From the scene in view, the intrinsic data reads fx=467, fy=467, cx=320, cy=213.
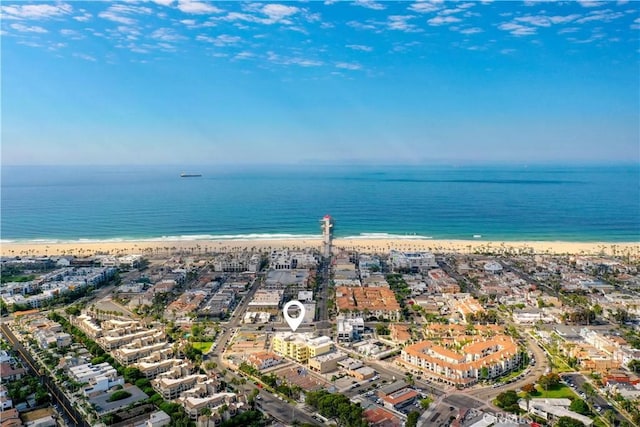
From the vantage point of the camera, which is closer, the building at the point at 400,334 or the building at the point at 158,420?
the building at the point at 158,420

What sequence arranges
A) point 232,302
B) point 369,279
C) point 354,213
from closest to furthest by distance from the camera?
point 232,302 → point 369,279 → point 354,213

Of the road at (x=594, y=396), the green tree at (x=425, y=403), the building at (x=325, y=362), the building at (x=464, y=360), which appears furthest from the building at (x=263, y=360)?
the road at (x=594, y=396)

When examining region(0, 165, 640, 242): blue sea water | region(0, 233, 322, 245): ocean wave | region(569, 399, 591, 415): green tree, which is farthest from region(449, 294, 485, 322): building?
region(0, 233, 322, 245): ocean wave

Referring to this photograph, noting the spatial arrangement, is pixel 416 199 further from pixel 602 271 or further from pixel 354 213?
pixel 602 271

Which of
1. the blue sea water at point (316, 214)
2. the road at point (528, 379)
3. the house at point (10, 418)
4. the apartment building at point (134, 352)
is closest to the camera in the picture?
the house at point (10, 418)

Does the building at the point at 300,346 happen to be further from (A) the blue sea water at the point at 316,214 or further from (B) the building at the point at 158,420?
(A) the blue sea water at the point at 316,214

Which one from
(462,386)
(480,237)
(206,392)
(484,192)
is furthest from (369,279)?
(484,192)

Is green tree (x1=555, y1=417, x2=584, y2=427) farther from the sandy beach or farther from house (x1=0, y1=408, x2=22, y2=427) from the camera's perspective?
the sandy beach
